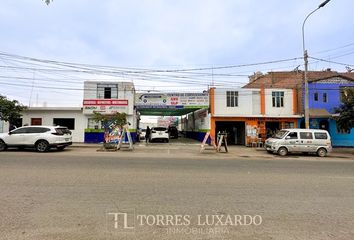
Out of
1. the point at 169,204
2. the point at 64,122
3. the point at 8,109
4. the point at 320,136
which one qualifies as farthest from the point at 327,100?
the point at 8,109

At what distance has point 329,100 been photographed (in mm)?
26688

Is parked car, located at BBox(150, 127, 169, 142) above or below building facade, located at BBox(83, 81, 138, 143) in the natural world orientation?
below

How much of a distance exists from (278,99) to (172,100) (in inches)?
405

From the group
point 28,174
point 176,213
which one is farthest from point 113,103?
point 176,213

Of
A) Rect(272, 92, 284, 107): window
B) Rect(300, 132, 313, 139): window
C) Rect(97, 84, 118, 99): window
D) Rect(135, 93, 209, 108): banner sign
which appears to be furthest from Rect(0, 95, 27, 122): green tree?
Rect(272, 92, 284, 107): window

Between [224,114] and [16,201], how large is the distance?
22002 millimetres

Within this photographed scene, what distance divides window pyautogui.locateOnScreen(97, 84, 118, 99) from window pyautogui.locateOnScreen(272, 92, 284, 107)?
15278 millimetres

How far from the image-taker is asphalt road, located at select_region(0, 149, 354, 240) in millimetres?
4434

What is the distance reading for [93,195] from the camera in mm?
6516

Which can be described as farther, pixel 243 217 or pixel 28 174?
pixel 28 174

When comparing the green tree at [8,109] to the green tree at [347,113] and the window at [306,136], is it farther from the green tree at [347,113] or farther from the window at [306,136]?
the green tree at [347,113]

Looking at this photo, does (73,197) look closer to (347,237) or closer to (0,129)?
(347,237)

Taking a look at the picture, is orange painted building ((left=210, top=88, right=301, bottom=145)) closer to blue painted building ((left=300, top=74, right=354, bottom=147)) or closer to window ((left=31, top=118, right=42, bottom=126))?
blue painted building ((left=300, top=74, right=354, bottom=147))

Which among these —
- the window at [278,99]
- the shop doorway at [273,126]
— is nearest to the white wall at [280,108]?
the window at [278,99]
